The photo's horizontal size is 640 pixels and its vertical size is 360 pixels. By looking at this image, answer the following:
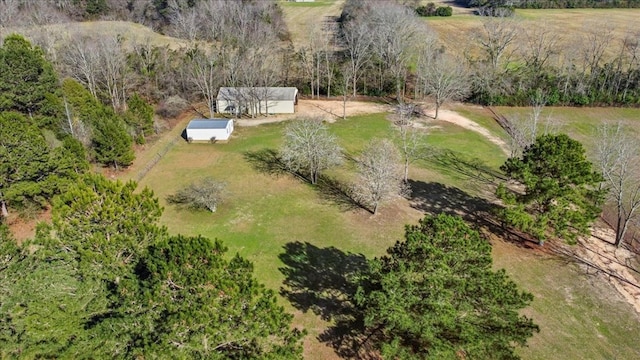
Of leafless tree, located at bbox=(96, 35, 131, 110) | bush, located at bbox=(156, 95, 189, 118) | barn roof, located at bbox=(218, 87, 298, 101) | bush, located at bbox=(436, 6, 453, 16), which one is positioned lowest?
bush, located at bbox=(156, 95, 189, 118)

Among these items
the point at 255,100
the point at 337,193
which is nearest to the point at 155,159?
the point at 255,100

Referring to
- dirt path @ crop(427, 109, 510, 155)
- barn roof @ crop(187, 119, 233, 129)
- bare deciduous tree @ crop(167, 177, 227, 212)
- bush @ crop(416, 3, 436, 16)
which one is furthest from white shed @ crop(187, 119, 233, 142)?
bush @ crop(416, 3, 436, 16)

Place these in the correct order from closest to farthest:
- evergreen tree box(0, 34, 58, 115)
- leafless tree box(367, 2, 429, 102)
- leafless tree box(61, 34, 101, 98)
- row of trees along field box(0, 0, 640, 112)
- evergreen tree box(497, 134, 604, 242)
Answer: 1. evergreen tree box(497, 134, 604, 242)
2. evergreen tree box(0, 34, 58, 115)
3. leafless tree box(61, 34, 101, 98)
4. row of trees along field box(0, 0, 640, 112)
5. leafless tree box(367, 2, 429, 102)

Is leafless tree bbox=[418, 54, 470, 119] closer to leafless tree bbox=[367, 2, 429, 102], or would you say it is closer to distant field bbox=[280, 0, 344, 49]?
leafless tree bbox=[367, 2, 429, 102]

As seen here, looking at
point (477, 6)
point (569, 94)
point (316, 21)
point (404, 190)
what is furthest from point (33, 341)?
point (477, 6)

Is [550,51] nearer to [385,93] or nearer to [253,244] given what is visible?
[385,93]

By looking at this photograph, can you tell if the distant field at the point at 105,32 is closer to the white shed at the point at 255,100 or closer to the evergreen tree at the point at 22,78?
the white shed at the point at 255,100
